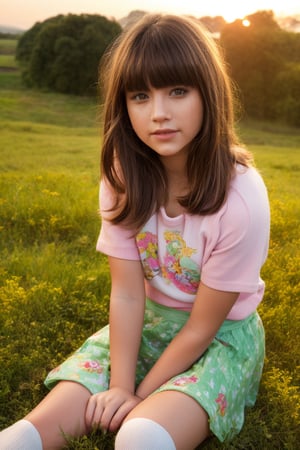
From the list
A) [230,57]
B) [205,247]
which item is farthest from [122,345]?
[230,57]

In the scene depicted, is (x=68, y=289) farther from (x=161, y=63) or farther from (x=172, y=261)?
(x=161, y=63)

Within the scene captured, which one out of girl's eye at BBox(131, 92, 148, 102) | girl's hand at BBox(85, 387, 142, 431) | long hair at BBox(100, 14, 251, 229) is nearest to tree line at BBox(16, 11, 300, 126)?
long hair at BBox(100, 14, 251, 229)

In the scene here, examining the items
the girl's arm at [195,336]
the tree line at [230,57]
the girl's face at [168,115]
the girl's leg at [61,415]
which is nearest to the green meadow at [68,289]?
the girl's leg at [61,415]

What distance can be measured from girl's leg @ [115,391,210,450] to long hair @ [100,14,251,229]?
24.1 inches

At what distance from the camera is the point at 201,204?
1.89 metres

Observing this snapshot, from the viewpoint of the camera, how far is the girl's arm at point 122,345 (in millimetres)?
1876

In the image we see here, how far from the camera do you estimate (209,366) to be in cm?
193

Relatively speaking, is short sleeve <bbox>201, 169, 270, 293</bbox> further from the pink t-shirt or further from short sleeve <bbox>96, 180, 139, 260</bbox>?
short sleeve <bbox>96, 180, 139, 260</bbox>

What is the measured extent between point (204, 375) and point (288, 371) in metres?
0.67

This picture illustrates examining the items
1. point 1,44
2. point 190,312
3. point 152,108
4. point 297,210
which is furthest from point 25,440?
point 1,44

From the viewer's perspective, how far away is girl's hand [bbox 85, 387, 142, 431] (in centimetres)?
186

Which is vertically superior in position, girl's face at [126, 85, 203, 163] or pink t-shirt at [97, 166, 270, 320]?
girl's face at [126, 85, 203, 163]

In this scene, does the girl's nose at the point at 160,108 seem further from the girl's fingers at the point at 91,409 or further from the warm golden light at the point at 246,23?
the warm golden light at the point at 246,23

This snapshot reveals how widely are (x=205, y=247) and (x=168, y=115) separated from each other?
468 millimetres
